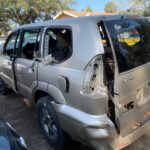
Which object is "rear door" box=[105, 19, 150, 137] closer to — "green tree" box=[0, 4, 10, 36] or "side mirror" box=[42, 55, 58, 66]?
"side mirror" box=[42, 55, 58, 66]

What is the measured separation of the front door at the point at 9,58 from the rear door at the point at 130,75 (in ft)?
7.70

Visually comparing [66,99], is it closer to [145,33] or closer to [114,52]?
[114,52]

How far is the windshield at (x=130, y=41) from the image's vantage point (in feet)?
10.4

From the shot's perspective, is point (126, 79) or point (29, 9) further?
point (29, 9)

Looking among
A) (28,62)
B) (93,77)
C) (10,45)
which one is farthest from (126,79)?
(10,45)

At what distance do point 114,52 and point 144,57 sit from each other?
655mm

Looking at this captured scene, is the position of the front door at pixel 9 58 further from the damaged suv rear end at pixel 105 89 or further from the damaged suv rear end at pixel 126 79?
the damaged suv rear end at pixel 126 79

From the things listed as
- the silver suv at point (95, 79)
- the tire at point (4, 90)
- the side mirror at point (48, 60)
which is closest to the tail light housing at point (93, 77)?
the silver suv at point (95, 79)

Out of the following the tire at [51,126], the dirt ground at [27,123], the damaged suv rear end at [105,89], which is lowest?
the dirt ground at [27,123]

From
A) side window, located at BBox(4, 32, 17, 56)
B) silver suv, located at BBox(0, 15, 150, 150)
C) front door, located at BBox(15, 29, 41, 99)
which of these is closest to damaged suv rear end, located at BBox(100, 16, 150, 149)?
silver suv, located at BBox(0, 15, 150, 150)

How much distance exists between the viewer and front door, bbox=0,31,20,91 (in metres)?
5.14

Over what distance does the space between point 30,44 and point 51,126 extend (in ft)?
5.22

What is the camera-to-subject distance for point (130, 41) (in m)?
3.52

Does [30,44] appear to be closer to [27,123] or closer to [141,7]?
[27,123]
